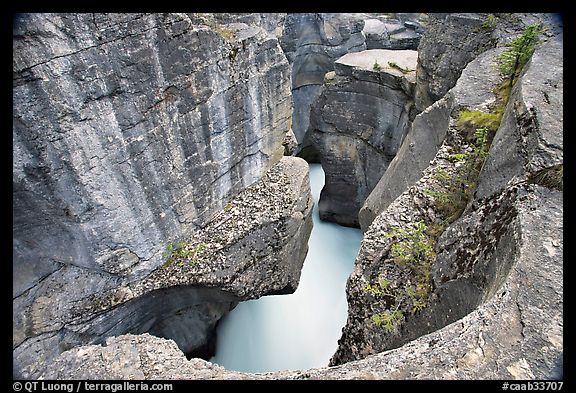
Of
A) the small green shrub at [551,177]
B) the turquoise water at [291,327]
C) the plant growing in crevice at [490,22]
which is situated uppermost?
the plant growing in crevice at [490,22]

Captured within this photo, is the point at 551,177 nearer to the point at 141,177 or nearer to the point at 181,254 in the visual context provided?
the point at 141,177

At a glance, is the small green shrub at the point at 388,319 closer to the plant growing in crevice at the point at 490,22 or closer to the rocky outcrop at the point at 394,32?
the plant growing in crevice at the point at 490,22

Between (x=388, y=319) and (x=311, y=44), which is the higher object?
(x=388, y=319)

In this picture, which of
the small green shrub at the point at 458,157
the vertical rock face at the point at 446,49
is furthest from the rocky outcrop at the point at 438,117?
the small green shrub at the point at 458,157

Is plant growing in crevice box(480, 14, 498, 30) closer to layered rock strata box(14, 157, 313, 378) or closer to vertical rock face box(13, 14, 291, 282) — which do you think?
vertical rock face box(13, 14, 291, 282)

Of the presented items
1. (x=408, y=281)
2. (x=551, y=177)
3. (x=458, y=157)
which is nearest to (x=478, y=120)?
(x=458, y=157)

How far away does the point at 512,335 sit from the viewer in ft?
10.6

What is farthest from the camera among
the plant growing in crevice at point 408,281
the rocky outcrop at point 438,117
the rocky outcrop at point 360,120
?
the rocky outcrop at point 360,120

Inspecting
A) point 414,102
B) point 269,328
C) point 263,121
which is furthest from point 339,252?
point 263,121

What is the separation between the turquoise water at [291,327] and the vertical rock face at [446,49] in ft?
20.1

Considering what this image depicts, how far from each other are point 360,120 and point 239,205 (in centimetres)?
637

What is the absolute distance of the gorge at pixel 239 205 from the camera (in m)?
3.88

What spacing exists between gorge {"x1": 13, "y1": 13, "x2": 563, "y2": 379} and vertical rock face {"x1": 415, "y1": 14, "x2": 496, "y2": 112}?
0.05 metres

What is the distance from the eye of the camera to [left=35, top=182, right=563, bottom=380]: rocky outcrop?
3064 mm
